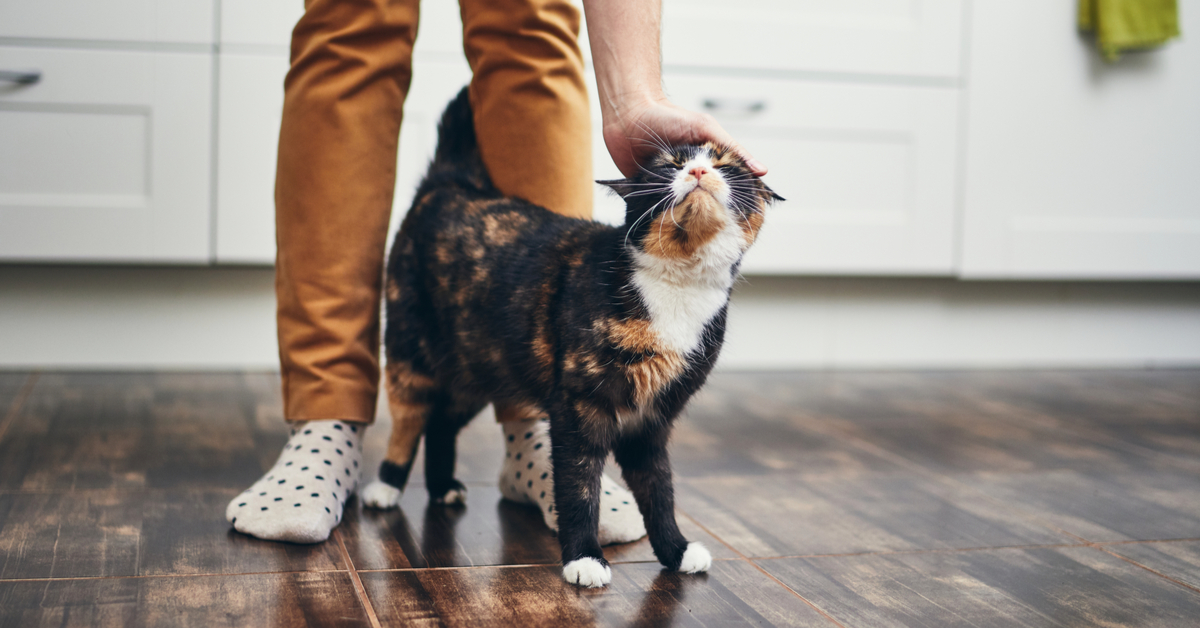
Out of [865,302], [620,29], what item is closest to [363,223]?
[620,29]

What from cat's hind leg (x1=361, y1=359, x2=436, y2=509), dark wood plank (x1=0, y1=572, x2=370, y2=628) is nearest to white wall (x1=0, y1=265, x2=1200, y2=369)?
cat's hind leg (x1=361, y1=359, x2=436, y2=509)

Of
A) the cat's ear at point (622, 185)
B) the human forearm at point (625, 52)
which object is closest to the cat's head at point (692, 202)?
the cat's ear at point (622, 185)

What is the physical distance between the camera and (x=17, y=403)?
169 cm

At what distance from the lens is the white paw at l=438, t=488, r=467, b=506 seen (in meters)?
1.20

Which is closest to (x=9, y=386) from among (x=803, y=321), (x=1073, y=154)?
(x=803, y=321)

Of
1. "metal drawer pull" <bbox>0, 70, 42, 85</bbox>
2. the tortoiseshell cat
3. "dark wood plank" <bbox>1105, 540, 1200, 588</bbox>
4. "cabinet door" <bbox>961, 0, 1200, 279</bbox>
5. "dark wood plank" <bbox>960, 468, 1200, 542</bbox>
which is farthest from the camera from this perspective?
"cabinet door" <bbox>961, 0, 1200, 279</bbox>

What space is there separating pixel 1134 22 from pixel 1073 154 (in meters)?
0.32

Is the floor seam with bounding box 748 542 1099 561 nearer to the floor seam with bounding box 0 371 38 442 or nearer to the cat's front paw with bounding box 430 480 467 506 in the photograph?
the cat's front paw with bounding box 430 480 467 506

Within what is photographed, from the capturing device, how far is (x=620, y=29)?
3.47 ft

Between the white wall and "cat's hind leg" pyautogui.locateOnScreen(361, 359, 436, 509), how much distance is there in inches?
39.7

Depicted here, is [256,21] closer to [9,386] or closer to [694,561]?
[9,386]

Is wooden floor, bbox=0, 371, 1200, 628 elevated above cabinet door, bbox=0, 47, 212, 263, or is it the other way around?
cabinet door, bbox=0, 47, 212, 263

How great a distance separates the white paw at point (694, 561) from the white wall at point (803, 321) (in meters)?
1.13

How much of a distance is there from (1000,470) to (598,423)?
0.79 meters
